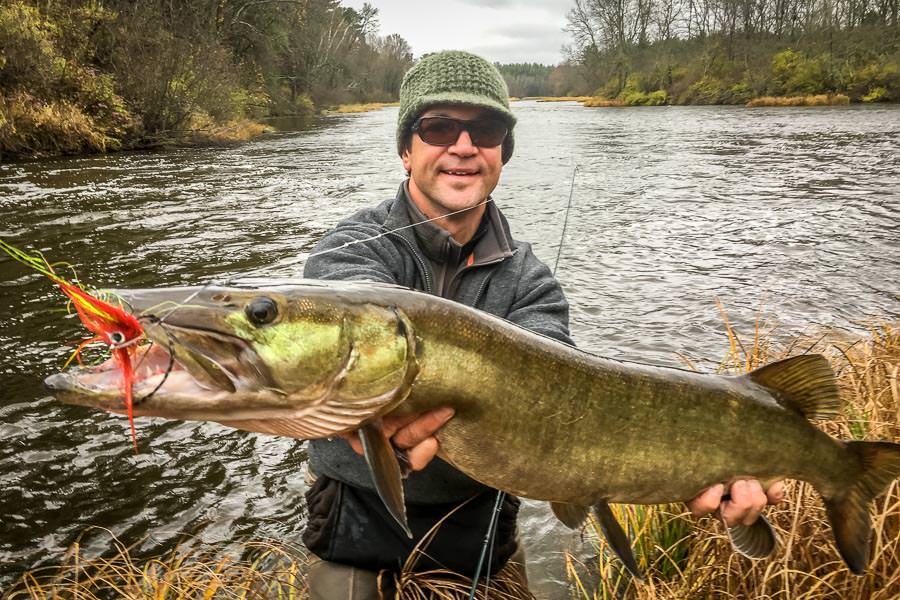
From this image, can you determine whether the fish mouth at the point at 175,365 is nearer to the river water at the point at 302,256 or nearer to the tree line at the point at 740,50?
the river water at the point at 302,256

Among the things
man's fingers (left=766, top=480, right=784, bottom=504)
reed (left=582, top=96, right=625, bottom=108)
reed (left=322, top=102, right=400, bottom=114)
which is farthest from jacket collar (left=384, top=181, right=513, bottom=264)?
reed (left=582, top=96, right=625, bottom=108)

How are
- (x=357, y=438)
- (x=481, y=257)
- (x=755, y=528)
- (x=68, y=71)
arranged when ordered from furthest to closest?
(x=68, y=71), (x=481, y=257), (x=755, y=528), (x=357, y=438)

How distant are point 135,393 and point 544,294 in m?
1.63

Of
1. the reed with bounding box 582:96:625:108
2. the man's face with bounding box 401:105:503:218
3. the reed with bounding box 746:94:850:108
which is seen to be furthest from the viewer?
the reed with bounding box 582:96:625:108

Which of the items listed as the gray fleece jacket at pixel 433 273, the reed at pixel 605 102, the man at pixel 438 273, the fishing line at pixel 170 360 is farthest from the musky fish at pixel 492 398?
the reed at pixel 605 102

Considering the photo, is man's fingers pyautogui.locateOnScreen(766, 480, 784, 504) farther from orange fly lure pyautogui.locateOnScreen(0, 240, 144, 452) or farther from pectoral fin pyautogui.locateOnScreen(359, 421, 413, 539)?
orange fly lure pyautogui.locateOnScreen(0, 240, 144, 452)

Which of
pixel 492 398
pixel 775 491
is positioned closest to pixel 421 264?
pixel 492 398

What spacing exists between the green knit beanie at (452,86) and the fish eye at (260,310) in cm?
161

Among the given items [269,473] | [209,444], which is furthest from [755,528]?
[209,444]

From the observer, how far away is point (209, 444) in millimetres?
4094

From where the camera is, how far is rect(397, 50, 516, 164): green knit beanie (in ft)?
9.16

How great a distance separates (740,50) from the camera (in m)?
41.6

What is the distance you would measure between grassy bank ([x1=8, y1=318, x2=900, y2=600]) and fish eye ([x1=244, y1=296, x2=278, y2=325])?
1.34 m

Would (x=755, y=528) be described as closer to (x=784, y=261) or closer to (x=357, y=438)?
(x=357, y=438)
